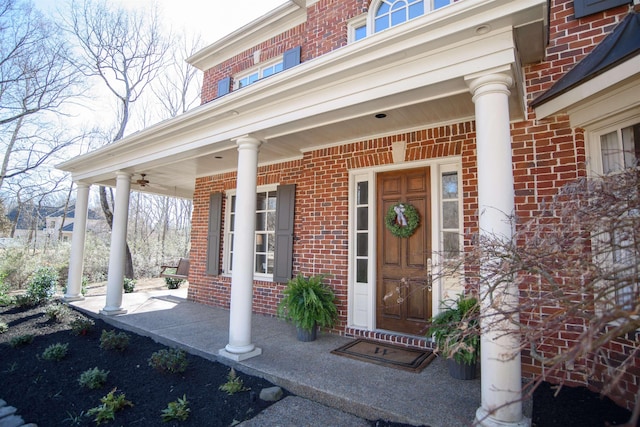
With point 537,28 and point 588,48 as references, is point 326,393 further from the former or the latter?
point 588,48

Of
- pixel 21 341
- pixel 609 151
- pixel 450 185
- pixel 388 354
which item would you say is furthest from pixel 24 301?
pixel 609 151

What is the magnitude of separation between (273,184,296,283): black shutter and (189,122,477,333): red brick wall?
99mm

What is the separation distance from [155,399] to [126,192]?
4.26 metres

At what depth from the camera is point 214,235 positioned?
22.6 feet

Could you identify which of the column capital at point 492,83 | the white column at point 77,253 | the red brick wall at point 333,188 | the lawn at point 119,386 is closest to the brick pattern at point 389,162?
the red brick wall at point 333,188

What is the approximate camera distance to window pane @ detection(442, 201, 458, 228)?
4.09 metres

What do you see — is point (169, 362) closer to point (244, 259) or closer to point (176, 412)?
point (176, 412)

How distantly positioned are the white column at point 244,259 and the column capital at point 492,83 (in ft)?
8.12

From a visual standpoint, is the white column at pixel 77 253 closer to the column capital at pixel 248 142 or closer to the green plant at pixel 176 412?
the column capital at pixel 248 142

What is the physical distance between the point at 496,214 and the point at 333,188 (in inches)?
112

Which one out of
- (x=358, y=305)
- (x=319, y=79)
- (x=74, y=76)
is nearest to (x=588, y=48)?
(x=319, y=79)

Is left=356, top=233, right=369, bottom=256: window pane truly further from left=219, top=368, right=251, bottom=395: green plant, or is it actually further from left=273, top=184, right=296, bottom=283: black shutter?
left=219, top=368, right=251, bottom=395: green plant

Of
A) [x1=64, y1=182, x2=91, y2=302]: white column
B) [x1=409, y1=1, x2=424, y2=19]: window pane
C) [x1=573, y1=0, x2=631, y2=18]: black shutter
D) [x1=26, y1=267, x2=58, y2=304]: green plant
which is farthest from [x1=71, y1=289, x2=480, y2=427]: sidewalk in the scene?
[x1=409, y1=1, x2=424, y2=19]: window pane

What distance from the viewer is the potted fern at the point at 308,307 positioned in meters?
4.28
